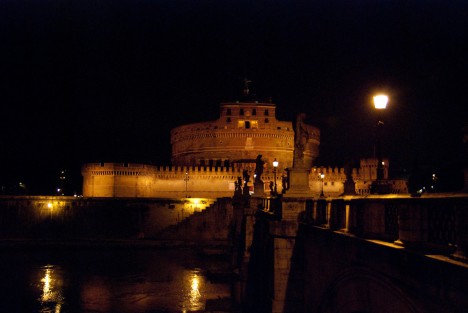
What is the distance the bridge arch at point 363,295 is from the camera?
5391 mm

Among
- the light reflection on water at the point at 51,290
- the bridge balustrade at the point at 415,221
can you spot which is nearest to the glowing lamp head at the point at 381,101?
the bridge balustrade at the point at 415,221

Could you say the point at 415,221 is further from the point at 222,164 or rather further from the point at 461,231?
the point at 222,164

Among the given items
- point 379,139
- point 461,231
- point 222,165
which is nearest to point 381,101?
point 379,139

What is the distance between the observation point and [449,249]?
15.6 feet

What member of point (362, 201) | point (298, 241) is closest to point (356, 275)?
point (362, 201)

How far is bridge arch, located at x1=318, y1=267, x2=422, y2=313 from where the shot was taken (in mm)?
5391

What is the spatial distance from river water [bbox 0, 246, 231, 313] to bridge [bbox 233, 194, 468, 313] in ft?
36.3

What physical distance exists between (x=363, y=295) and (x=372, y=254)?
740 millimetres

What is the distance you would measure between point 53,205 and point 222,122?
25.9 meters

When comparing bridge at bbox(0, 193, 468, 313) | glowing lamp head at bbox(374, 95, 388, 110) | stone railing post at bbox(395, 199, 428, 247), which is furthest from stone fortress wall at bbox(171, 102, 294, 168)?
stone railing post at bbox(395, 199, 428, 247)

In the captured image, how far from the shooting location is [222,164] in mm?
61844

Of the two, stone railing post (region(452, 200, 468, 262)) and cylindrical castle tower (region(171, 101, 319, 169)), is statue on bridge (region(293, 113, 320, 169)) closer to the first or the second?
stone railing post (region(452, 200, 468, 262))

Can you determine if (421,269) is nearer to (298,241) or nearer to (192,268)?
(298,241)

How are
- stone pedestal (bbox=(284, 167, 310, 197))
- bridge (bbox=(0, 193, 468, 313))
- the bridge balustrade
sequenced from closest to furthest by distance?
the bridge balustrade → bridge (bbox=(0, 193, 468, 313)) → stone pedestal (bbox=(284, 167, 310, 197))
